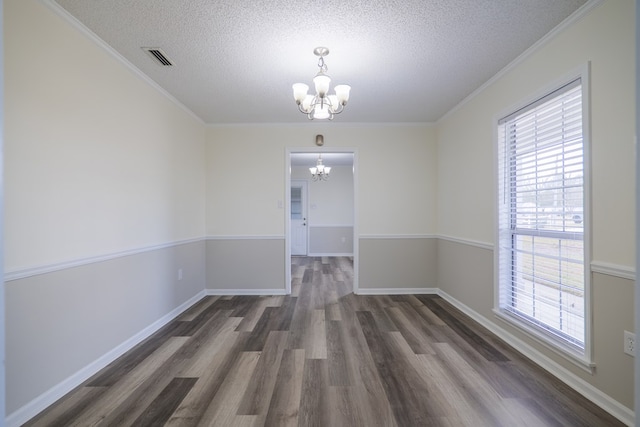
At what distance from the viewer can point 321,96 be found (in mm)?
2221

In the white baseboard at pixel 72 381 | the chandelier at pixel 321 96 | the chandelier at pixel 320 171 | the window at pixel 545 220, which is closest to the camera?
the white baseboard at pixel 72 381

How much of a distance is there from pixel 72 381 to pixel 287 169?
297 centimetres

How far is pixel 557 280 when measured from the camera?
6.94 feet

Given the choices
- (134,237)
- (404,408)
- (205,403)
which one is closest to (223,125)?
(134,237)

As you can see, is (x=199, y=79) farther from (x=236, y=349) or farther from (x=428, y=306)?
(x=428, y=306)

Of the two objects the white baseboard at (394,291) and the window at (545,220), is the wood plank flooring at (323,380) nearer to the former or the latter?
the window at (545,220)

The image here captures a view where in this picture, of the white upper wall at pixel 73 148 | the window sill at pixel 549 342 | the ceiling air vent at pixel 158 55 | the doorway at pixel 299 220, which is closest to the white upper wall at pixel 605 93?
the window sill at pixel 549 342

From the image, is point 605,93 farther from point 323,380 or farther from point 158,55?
point 158,55

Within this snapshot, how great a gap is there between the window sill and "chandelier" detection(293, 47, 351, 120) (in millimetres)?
2247

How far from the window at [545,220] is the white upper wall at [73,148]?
3.20 m

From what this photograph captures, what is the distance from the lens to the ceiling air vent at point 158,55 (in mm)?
2275

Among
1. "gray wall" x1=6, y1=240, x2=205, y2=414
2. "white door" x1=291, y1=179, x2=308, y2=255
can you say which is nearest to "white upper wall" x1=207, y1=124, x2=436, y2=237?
"gray wall" x1=6, y1=240, x2=205, y2=414

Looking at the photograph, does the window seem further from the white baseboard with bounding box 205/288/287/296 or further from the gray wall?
the gray wall

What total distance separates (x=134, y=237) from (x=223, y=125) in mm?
2092
